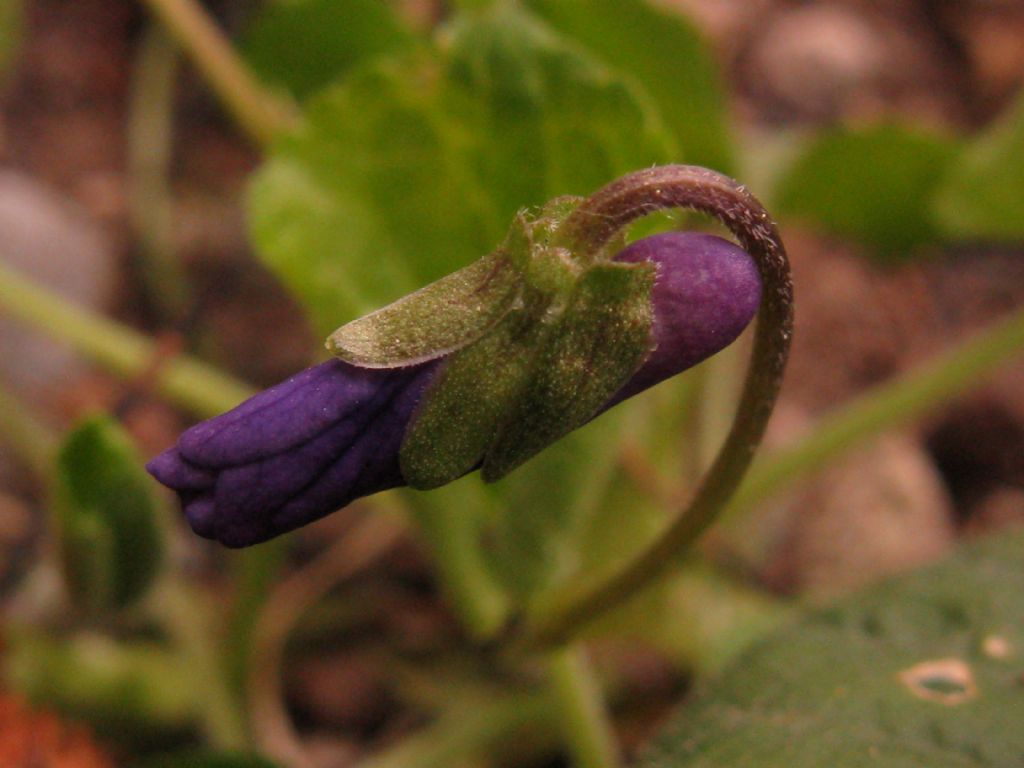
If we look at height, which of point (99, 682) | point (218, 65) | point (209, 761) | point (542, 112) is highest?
point (218, 65)

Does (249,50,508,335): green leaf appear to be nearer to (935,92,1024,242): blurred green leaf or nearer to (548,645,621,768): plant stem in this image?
(548,645,621,768): plant stem

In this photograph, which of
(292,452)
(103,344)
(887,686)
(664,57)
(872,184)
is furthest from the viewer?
(872,184)

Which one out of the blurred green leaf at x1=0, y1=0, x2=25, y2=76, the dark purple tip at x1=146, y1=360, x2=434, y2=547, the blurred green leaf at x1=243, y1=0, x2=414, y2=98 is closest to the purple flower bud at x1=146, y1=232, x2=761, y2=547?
the dark purple tip at x1=146, y1=360, x2=434, y2=547

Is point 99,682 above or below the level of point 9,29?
below

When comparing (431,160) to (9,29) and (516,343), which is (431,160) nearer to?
(516,343)

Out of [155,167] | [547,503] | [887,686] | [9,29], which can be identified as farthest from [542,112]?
[9,29]

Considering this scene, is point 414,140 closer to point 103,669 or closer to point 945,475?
point 103,669

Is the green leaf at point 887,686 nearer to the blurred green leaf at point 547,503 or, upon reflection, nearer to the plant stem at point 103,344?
the blurred green leaf at point 547,503
